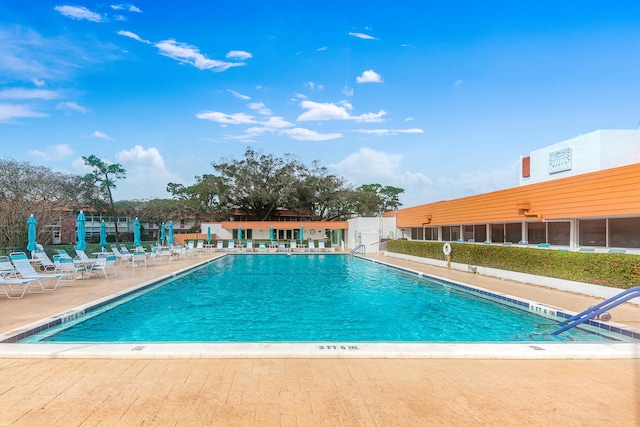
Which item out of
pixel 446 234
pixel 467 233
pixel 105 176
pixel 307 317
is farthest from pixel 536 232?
pixel 105 176

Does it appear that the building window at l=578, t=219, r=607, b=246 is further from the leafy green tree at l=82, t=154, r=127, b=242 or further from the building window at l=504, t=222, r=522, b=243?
the leafy green tree at l=82, t=154, r=127, b=242

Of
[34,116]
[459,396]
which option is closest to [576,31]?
[459,396]

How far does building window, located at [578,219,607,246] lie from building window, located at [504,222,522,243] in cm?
361

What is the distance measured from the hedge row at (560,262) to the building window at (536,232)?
3.20 m

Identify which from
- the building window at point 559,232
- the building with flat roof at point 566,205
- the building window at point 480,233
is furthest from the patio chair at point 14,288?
the building window at point 480,233

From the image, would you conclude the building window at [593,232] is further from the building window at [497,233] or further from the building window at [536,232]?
the building window at [497,233]

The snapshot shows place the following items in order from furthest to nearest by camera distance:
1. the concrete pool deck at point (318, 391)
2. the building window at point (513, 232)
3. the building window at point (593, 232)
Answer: the building window at point (513, 232) → the building window at point (593, 232) → the concrete pool deck at point (318, 391)

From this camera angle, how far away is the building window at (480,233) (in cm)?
1885

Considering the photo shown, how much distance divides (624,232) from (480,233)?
814cm

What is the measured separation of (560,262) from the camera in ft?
31.1

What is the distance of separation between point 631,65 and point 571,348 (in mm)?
17275

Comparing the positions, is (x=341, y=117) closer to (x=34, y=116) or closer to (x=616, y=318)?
(x=34, y=116)

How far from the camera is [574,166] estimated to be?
60.0 ft

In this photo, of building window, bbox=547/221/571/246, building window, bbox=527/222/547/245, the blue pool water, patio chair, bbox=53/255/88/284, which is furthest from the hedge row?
patio chair, bbox=53/255/88/284
